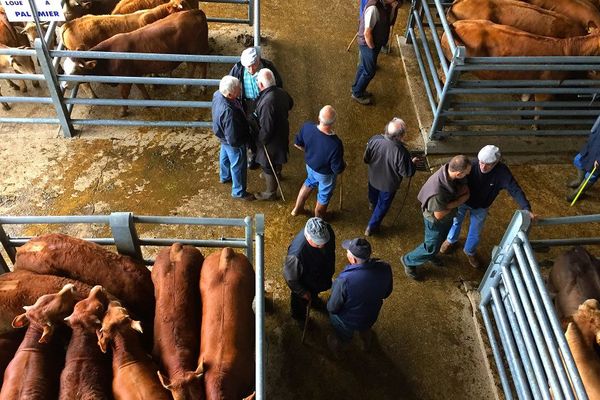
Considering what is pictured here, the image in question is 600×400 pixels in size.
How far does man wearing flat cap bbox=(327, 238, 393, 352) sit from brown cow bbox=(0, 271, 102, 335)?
78.1 inches

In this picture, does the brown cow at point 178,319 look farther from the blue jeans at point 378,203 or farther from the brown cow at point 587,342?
the brown cow at point 587,342

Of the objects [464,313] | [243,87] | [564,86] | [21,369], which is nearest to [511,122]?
[564,86]

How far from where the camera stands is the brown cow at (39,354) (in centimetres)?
355

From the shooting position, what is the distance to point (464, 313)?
18.1 feet

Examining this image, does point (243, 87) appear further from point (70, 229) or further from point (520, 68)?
point (520, 68)

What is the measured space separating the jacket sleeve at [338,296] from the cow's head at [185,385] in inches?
52.9

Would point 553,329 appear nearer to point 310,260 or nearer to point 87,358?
point 310,260

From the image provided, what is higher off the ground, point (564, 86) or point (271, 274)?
point (564, 86)

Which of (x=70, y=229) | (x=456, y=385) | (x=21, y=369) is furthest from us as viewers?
(x=70, y=229)

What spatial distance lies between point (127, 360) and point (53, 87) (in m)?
3.92

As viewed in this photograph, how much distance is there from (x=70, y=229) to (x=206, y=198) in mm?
1535

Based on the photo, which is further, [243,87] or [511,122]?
[511,122]

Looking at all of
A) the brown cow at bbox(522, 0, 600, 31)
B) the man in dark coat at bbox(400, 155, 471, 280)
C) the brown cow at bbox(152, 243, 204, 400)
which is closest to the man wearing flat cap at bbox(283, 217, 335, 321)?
the brown cow at bbox(152, 243, 204, 400)

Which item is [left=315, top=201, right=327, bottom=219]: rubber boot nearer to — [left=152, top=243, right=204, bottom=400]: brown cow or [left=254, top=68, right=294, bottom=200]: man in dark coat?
[left=254, top=68, right=294, bottom=200]: man in dark coat
